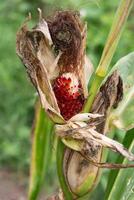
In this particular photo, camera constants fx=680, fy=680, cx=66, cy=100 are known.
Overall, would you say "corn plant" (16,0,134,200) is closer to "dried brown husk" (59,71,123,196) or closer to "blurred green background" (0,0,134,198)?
"dried brown husk" (59,71,123,196)

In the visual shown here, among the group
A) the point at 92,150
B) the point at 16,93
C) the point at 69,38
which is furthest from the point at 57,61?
the point at 16,93

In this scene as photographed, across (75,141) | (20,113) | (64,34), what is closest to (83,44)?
(64,34)

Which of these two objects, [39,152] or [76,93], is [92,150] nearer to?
[76,93]

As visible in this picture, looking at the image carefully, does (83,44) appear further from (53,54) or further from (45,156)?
(45,156)

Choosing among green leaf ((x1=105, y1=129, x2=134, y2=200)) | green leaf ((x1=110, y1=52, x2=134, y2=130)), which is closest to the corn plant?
green leaf ((x1=110, y1=52, x2=134, y2=130))

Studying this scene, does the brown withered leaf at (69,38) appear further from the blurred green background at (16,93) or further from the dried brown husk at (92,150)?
the blurred green background at (16,93)

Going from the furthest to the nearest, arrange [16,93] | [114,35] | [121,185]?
[16,93]
[121,185]
[114,35]

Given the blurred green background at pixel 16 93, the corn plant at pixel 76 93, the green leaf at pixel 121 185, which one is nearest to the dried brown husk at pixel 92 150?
the corn plant at pixel 76 93
